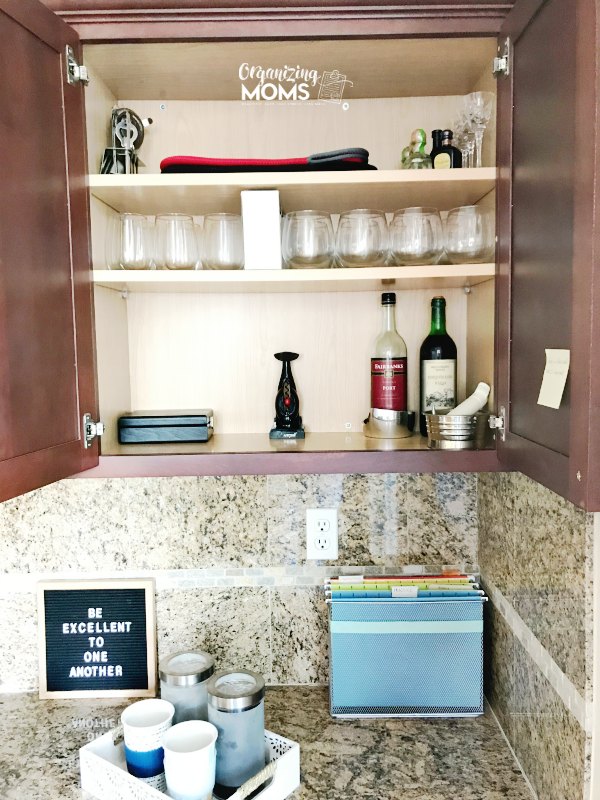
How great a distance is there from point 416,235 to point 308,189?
23cm

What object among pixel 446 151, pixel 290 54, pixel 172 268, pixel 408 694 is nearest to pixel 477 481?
pixel 408 694

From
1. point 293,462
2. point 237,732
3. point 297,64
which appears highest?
point 297,64

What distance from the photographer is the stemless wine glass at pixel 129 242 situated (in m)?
1.17

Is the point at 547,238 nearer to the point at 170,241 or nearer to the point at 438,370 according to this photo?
the point at 438,370

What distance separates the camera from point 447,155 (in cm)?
118

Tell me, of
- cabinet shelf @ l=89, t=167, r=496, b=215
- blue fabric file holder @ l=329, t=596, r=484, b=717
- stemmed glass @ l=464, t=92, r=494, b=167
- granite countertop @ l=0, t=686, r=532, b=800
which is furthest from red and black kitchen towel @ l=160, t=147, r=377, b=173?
granite countertop @ l=0, t=686, r=532, b=800

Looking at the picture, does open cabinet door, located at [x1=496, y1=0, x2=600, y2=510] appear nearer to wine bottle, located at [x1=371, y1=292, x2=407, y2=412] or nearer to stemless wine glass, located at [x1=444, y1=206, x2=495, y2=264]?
stemless wine glass, located at [x1=444, y1=206, x2=495, y2=264]

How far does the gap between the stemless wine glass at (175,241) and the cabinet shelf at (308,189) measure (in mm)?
49

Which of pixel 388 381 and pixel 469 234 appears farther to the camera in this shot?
pixel 388 381

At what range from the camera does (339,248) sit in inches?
46.7

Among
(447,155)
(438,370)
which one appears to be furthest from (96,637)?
(447,155)

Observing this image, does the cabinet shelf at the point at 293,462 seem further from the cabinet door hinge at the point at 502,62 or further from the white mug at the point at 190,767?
the cabinet door hinge at the point at 502,62

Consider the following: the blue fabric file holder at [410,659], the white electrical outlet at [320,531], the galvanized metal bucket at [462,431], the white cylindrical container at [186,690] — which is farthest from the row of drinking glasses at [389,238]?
the white cylindrical container at [186,690]

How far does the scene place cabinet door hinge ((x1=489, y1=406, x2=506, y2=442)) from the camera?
1.02m
